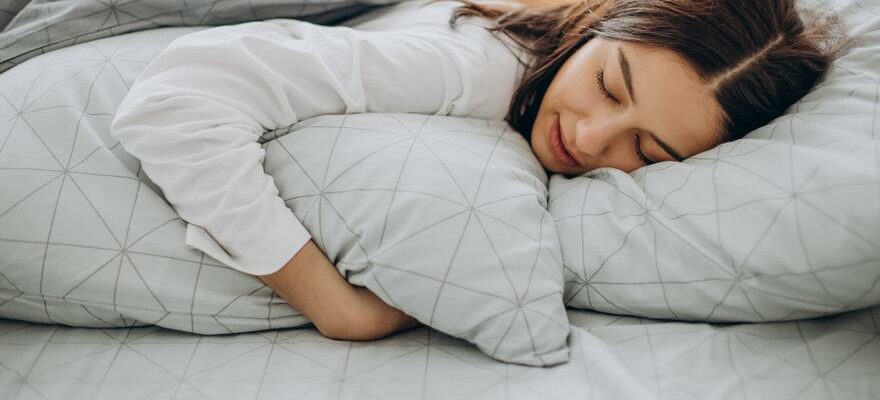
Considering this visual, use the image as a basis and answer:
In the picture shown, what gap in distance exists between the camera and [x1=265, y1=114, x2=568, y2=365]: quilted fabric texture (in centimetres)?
66

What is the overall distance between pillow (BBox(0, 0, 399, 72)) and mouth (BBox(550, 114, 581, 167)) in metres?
0.44

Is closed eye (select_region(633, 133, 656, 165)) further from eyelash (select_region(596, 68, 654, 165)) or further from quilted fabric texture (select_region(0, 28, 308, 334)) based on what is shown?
quilted fabric texture (select_region(0, 28, 308, 334))

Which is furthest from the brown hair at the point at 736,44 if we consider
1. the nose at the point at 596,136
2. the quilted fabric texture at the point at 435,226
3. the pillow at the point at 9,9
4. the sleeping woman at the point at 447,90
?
the pillow at the point at 9,9

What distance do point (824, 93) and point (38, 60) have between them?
3.24 ft

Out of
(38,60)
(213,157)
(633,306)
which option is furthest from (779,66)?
(38,60)

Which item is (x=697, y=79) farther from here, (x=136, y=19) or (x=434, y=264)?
(x=136, y=19)

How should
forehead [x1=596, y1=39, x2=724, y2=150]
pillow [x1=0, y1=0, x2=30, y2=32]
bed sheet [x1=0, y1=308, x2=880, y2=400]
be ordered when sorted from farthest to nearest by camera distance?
pillow [x1=0, y1=0, x2=30, y2=32], forehead [x1=596, y1=39, x2=724, y2=150], bed sheet [x1=0, y1=308, x2=880, y2=400]

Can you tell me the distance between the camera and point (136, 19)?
92 cm

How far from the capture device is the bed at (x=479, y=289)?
641 millimetres

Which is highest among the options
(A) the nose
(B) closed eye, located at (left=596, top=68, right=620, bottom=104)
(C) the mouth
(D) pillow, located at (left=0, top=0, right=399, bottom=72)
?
(D) pillow, located at (left=0, top=0, right=399, bottom=72)

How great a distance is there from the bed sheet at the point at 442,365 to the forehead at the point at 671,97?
0.25 m

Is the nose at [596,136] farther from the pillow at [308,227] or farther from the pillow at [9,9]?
the pillow at [9,9]

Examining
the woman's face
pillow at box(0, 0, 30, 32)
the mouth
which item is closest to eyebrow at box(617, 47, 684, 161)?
the woman's face

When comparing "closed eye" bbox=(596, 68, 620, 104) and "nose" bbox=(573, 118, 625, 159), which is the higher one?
"closed eye" bbox=(596, 68, 620, 104)
